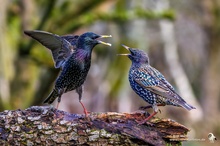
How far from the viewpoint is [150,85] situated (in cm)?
749

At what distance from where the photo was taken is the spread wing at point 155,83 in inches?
288

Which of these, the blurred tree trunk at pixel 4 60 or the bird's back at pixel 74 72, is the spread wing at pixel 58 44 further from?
the blurred tree trunk at pixel 4 60

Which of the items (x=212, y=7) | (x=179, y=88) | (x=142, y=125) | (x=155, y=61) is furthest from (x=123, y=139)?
(x=155, y=61)

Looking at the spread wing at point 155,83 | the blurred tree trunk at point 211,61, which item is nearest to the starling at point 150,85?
the spread wing at point 155,83

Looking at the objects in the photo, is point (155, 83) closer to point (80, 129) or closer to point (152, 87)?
point (152, 87)

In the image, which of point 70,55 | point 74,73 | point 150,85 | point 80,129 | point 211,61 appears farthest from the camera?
point 211,61

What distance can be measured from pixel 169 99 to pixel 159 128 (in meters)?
0.69

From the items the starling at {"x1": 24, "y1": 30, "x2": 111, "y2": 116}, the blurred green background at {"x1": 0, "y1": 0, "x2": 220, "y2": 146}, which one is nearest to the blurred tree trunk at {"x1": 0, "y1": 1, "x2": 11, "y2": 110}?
the blurred green background at {"x1": 0, "y1": 0, "x2": 220, "y2": 146}

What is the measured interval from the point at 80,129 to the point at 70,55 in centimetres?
124

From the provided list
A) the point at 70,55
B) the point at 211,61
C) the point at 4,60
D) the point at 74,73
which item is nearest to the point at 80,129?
the point at 74,73

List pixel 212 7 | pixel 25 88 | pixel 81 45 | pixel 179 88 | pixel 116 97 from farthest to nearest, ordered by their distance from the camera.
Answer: pixel 212 7 → pixel 179 88 → pixel 116 97 → pixel 25 88 → pixel 81 45

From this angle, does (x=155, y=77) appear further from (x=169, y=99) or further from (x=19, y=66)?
(x=19, y=66)

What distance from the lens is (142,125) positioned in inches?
265

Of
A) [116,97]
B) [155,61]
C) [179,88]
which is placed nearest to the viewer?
[116,97]
